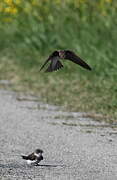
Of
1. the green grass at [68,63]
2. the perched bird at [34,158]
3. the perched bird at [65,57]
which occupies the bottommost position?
the green grass at [68,63]

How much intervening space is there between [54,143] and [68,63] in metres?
5.68

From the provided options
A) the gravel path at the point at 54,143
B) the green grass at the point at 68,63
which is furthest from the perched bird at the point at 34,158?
the green grass at the point at 68,63

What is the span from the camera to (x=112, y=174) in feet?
21.4

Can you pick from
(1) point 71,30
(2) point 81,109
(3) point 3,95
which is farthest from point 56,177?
(1) point 71,30

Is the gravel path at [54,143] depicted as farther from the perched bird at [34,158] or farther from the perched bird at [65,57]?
the perched bird at [65,57]

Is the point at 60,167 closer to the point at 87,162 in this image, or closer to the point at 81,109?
the point at 87,162

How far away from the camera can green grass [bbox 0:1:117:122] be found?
35.6ft

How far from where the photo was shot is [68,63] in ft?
44.9

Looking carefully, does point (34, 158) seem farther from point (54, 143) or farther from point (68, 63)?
point (68, 63)

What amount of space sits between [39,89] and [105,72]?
3.30 feet

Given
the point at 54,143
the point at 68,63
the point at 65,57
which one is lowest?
the point at 68,63

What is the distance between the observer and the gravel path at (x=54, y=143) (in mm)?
6594

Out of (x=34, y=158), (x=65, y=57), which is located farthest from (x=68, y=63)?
(x=34, y=158)

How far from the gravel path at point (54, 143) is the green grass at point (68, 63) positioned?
435 millimetres
